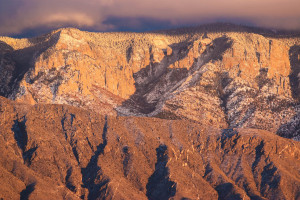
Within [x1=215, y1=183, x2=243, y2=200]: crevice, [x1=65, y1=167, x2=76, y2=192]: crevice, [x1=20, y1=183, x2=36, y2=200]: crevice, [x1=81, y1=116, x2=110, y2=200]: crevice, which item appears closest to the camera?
[x1=20, y1=183, x2=36, y2=200]: crevice

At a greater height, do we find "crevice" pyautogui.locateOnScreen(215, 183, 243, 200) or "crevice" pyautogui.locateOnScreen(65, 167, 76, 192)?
"crevice" pyautogui.locateOnScreen(65, 167, 76, 192)

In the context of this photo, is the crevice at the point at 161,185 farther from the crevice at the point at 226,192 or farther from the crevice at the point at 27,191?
the crevice at the point at 27,191

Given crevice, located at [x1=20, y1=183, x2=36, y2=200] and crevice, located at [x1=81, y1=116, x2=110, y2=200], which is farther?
crevice, located at [x1=81, y1=116, x2=110, y2=200]

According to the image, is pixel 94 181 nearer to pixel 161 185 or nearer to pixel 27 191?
pixel 161 185

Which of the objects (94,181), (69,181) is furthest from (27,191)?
(94,181)

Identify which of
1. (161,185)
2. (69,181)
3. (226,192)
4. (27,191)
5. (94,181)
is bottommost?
(226,192)

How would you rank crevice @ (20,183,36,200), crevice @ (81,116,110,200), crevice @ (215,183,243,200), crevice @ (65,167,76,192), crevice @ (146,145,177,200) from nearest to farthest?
1. crevice @ (20,183,36,200)
2. crevice @ (81,116,110,200)
3. crevice @ (65,167,76,192)
4. crevice @ (146,145,177,200)
5. crevice @ (215,183,243,200)

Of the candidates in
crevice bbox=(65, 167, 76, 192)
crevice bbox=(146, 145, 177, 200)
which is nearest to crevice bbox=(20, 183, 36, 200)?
crevice bbox=(65, 167, 76, 192)

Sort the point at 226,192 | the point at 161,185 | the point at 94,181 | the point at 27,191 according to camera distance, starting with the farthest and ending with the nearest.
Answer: the point at 226,192 → the point at 161,185 → the point at 94,181 → the point at 27,191

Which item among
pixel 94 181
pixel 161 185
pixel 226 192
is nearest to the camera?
pixel 94 181

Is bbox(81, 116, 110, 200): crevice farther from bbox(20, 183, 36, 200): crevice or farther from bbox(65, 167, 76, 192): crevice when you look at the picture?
bbox(20, 183, 36, 200): crevice

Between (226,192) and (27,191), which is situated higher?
(27,191)
